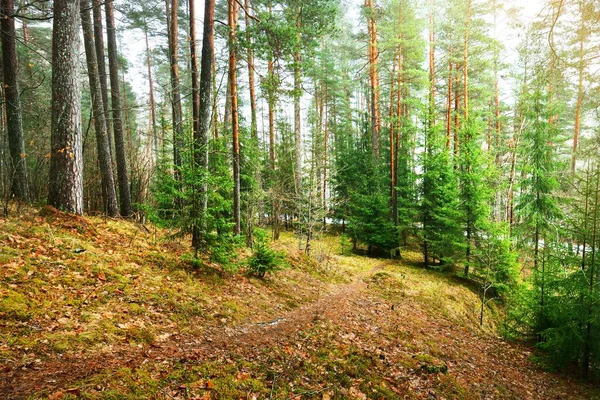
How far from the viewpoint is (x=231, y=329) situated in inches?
215

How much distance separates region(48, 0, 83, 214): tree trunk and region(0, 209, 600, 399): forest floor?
2.56 ft

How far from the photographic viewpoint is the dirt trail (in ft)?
9.46

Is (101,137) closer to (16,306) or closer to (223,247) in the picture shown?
(223,247)

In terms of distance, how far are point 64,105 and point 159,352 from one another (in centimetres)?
601

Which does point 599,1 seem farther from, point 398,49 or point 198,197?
point 398,49

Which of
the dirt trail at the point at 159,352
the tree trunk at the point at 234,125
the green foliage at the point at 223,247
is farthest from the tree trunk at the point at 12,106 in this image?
the dirt trail at the point at 159,352

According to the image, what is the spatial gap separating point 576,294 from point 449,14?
16527 millimetres

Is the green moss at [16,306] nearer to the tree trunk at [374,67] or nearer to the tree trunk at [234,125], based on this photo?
the tree trunk at [234,125]

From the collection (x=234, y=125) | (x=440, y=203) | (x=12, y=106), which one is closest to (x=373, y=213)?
(x=440, y=203)

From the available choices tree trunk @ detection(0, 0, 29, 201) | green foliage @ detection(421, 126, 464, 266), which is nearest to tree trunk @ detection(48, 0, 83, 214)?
tree trunk @ detection(0, 0, 29, 201)

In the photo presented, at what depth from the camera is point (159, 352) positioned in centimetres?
405

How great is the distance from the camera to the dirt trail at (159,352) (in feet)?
9.46

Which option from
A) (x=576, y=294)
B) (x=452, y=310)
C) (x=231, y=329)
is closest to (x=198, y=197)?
(x=231, y=329)

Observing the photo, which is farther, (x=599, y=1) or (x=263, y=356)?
(x=263, y=356)
